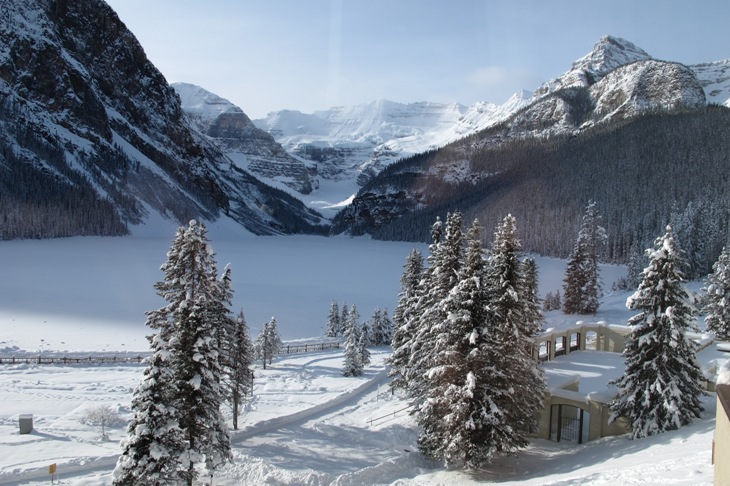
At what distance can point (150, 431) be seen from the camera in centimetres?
1539

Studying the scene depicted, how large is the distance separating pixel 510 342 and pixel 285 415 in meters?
16.0

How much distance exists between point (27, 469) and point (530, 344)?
66.0 feet

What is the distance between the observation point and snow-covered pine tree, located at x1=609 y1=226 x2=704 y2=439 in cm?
1869

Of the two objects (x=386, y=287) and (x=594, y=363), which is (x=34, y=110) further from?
(x=594, y=363)

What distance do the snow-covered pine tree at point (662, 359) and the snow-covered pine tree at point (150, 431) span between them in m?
16.8

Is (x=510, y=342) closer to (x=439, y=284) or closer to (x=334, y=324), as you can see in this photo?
(x=439, y=284)

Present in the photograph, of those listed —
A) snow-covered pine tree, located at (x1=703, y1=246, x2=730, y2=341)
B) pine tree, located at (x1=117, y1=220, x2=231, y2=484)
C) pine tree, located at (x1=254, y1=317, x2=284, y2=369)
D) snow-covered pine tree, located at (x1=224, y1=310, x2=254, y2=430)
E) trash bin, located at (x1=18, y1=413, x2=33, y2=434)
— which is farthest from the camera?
pine tree, located at (x1=254, y1=317, x2=284, y2=369)

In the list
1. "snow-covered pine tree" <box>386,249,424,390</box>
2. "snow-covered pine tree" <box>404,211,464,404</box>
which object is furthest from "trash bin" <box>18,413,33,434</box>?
"snow-covered pine tree" <box>386,249,424,390</box>

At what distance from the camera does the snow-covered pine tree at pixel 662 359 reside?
18.7 metres

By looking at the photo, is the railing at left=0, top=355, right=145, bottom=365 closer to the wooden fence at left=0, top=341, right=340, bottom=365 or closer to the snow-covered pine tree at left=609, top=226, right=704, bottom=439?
the wooden fence at left=0, top=341, right=340, bottom=365

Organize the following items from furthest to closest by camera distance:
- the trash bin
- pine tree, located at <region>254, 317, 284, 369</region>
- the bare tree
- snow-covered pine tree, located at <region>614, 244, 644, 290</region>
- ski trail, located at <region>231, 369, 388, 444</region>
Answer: snow-covered pine tree, located at <region>614, 244, 644, 290</region> < pine tree, located at <region>254, 317, 284, 369</region> < ski trail, located at <region>231, 369, 388, 444</region> < the bare tree < the trash bin

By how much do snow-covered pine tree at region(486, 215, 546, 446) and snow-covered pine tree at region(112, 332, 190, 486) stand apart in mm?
11611

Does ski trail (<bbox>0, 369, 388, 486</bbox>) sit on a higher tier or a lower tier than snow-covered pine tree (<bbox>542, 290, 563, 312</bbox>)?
lower

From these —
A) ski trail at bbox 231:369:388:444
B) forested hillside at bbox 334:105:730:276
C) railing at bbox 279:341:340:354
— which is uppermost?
forested hillside at bbox 334:105:730:276
